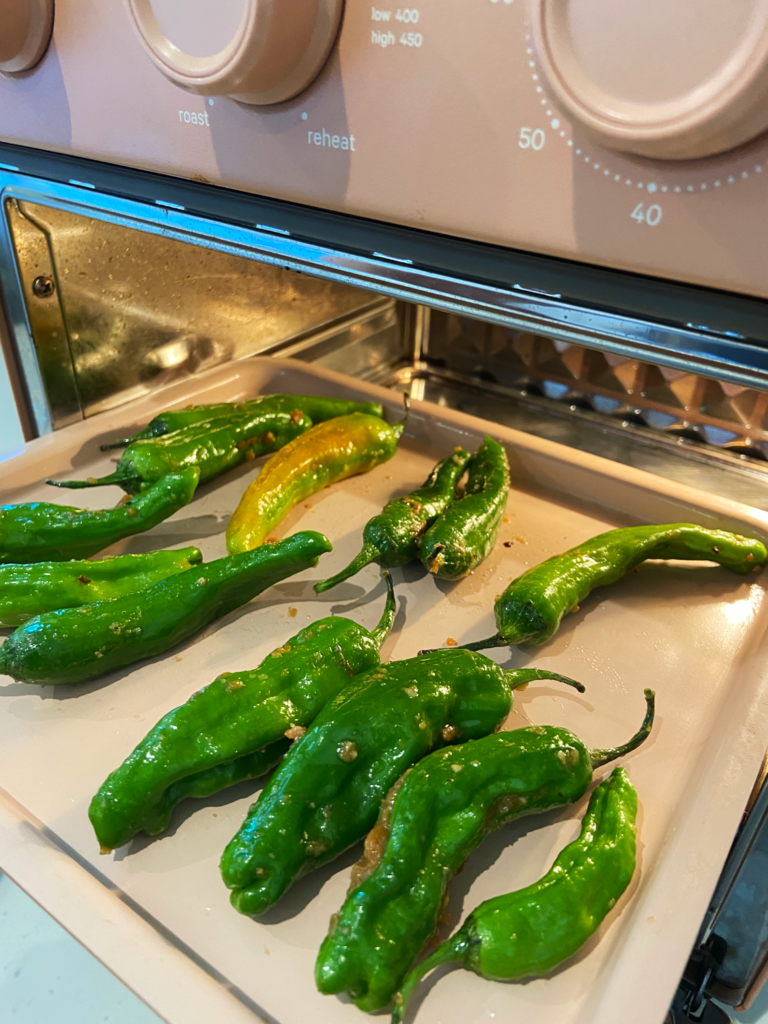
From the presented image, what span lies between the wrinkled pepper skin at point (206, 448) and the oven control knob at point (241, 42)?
0.65 m

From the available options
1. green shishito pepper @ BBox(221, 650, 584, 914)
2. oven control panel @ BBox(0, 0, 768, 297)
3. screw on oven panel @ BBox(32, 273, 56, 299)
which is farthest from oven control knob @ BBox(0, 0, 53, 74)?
green shishito pepper @ BBox(221, 650, 584, 914)

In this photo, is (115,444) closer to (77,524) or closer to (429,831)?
(77,524)

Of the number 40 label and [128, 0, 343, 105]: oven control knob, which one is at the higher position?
[128, 0, 343, 105]: oven control knob

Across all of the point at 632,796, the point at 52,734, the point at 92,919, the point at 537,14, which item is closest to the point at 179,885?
the point at 92,919

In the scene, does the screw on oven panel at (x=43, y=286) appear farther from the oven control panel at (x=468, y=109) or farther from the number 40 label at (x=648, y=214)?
the number 40 label at (x=648, y=214)

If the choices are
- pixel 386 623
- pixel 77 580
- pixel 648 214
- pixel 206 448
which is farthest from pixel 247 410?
pixel 648 214

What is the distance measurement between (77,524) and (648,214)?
864 mm

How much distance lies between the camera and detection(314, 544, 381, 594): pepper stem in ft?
3.32

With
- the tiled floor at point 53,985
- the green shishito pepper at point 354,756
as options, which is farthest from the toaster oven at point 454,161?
the tiled floor at point 53,985

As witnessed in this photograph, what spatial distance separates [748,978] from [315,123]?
1.01 metres

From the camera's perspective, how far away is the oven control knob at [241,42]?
566 mm

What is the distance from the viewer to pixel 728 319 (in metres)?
0.54

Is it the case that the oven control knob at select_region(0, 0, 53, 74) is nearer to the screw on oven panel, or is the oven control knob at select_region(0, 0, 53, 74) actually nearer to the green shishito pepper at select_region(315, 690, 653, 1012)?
the screw on oven panel

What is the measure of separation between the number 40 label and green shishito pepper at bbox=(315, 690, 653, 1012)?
0.49 metres
